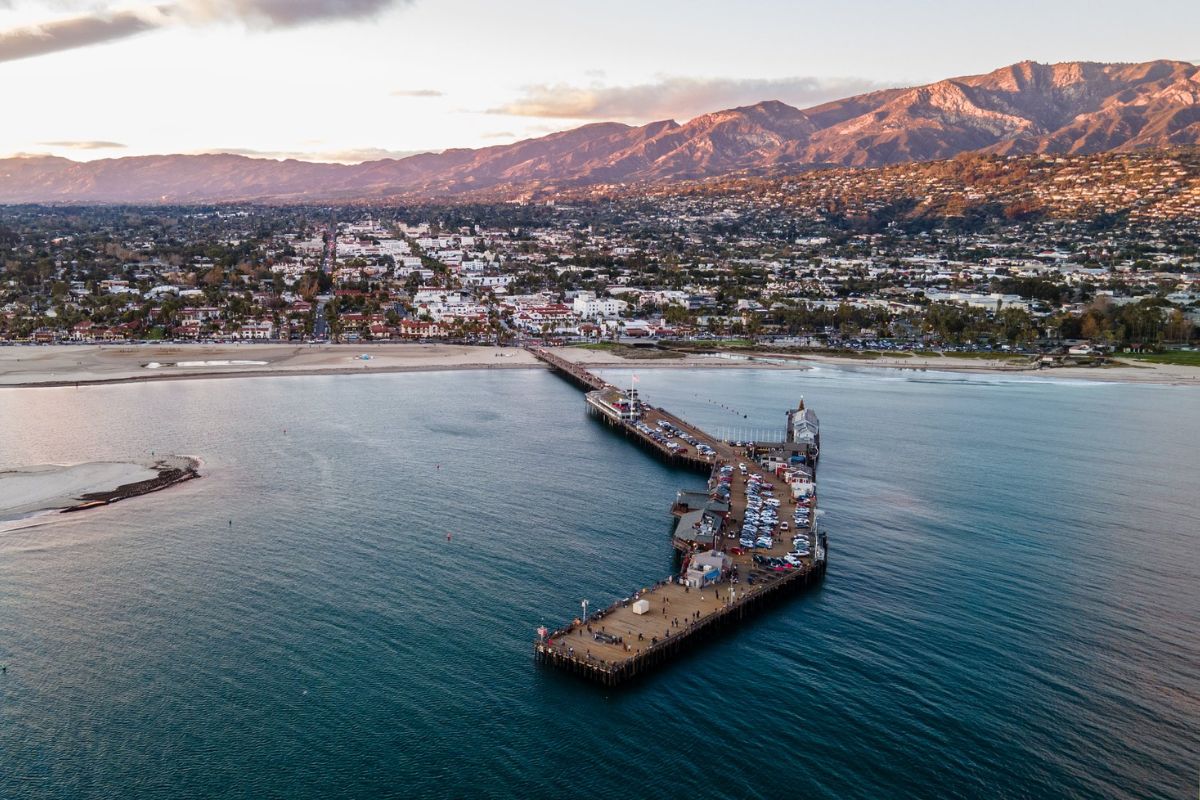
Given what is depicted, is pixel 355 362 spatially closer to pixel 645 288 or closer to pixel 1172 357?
pixel 645 288

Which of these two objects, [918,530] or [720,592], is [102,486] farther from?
[918,530]

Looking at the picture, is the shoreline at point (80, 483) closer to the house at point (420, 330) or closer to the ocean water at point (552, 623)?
the ocean water at point (552, 623)

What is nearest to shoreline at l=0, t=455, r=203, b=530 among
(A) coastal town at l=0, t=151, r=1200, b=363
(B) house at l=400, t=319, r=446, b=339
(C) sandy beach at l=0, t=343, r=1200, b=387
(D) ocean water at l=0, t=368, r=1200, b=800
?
(D) ocean water at l=0, t=368, r=1200, b=800

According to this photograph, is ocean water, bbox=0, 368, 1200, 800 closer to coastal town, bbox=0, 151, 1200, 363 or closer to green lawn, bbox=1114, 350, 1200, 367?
green lawn, bbox=1114, 350, 1200, 367

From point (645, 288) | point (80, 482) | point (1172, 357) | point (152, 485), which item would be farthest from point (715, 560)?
point (645, 288)

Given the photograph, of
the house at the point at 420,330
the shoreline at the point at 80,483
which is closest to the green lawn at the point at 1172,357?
the house at the point at 420,330

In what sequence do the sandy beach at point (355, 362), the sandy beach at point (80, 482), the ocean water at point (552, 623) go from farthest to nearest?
the sandy beach at point (355, 362)
the sandy beach at point (80, 482)
the ocean water at point (552, 623)
